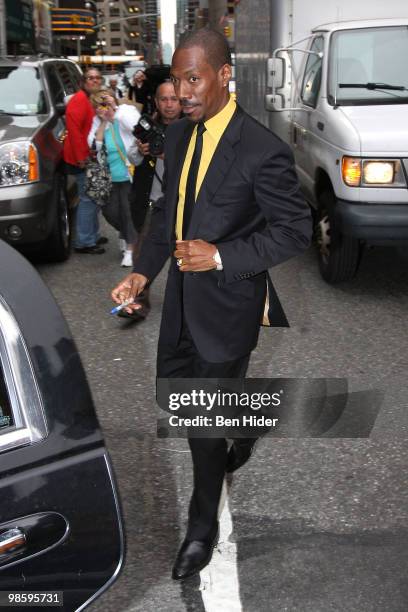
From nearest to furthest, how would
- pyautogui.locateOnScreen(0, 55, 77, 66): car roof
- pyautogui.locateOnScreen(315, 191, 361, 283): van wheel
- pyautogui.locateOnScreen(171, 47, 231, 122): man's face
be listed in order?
pyautogui.locateOnScreen(171, 47, 231, 122): man's face, pyautogui.locateOnScreen(315, 191, 361, 283): van wheel, pyautogui.locateOnScreen(0, 55, 77, 66): car roof

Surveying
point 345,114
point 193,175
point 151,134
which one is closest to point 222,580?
point 193,175

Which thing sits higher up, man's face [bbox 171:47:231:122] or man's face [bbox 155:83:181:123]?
man's face [bbox 171:47:231:122]

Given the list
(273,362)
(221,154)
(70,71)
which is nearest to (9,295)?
(221,154)

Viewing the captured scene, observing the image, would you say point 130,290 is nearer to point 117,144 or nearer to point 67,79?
point 117,144

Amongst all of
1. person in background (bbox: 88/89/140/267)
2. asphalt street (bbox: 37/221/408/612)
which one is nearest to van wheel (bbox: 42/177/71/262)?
person in background (bbox: 88/89/140/267)

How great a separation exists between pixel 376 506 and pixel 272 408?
3.53 feet

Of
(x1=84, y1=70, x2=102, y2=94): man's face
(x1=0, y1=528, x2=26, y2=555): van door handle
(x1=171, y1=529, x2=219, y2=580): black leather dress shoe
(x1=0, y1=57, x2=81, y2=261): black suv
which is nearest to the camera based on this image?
(x1=0, y1=528, x2=26, y2=555): van door handle

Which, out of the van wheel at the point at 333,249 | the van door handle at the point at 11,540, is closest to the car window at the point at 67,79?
the van wheel at the point at 333,249

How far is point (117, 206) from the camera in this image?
750 centimetres

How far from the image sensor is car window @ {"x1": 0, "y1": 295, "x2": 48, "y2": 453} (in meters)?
1.82

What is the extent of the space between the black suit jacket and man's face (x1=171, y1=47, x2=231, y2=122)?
0.38 feet

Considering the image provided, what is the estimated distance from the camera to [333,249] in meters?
6.94

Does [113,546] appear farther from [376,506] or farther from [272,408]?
[272,408]

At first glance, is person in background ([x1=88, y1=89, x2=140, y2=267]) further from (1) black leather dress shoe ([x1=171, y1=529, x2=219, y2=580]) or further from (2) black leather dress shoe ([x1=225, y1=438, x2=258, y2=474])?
(1) black leather dress shoe ([x1=171, y1=529, x2=219, y2=580])
